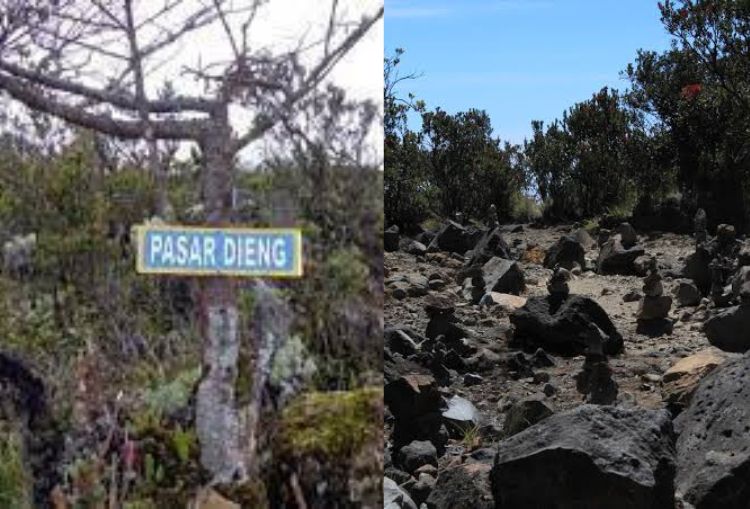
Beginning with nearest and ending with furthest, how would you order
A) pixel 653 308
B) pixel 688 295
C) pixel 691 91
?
pixel 653 308, pixel 688 295, pixel 691 91

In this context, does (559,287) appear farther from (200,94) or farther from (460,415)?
(200,94)

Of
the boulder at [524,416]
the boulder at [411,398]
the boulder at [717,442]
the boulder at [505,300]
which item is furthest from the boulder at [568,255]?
the boulder at [717,442]

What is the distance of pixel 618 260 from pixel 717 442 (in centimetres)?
718

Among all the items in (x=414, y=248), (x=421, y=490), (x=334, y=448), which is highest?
(x=414, y=248)

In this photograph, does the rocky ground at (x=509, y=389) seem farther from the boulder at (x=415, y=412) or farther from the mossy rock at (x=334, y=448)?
the mossy rock at (x=334, y=448)

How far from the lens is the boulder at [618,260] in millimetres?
11961

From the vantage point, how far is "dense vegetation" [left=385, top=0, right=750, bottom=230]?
635 inches

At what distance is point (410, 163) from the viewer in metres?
16.7

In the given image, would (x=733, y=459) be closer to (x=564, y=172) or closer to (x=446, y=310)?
(x=446, y=310)

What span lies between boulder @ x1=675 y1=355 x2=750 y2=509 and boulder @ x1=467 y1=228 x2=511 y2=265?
694 centimetres

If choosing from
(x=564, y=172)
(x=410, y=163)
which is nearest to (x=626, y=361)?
(x=410, y=163)

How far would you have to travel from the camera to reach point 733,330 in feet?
25.8

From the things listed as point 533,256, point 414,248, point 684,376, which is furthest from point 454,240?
point 684,376

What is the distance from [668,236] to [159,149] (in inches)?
527
